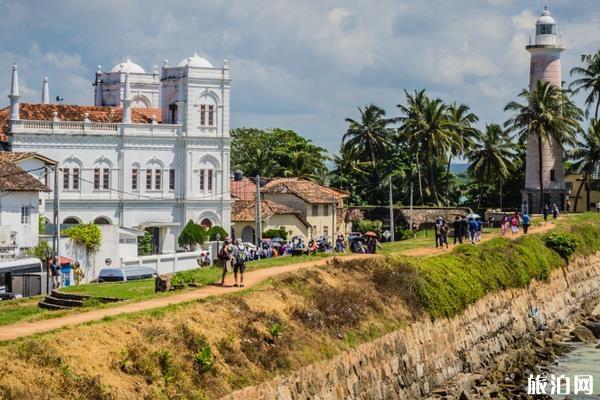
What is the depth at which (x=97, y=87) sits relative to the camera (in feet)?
291

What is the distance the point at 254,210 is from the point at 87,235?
21871mm

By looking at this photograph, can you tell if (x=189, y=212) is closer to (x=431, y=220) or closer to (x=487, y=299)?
(x=431, y=220)

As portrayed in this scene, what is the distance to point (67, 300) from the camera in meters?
38.2

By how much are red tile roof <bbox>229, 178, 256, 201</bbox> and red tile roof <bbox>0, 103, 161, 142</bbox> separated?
9.97 meters

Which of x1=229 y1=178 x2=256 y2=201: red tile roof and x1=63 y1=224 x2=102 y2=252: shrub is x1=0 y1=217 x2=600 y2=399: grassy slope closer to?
x1=63 y1=224 x2=102 y2=252: shrub

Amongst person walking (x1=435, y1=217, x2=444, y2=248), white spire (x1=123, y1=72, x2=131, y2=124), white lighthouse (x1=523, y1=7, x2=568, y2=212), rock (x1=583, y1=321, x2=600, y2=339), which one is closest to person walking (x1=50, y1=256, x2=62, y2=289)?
person walking (x1=435, y1=217, x2=444, y2=248)

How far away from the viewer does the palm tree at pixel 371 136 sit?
10075 centimetres

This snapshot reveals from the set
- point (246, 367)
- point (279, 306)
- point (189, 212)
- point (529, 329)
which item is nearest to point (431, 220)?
point (189, 212)

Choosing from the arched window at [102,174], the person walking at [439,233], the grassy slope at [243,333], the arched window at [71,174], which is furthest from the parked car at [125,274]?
the arched window at [102,174]

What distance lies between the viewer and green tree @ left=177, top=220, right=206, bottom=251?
71.8 metres

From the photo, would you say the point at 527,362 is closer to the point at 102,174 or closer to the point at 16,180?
the point at 16,180

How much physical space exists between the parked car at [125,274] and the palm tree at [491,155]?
46141 mm

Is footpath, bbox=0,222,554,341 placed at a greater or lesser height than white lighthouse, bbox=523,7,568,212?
lesser

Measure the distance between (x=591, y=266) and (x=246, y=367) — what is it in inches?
1570
